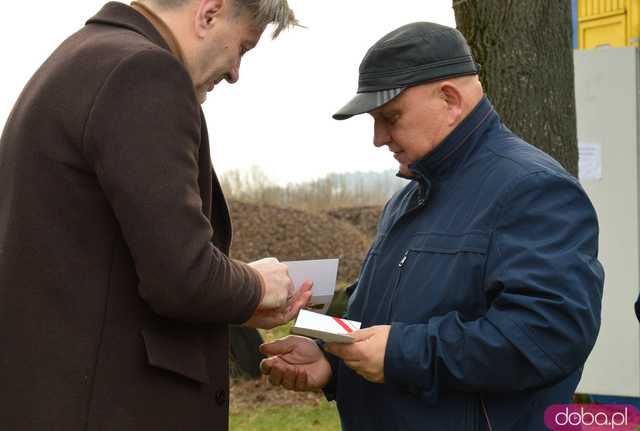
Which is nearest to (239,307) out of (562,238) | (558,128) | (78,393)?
(78,393)

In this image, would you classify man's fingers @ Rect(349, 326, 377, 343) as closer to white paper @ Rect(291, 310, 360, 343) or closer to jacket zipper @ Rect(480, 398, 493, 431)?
white paper @ Rect(291, 310, 360, 343)

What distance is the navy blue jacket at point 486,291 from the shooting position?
2.27 metres

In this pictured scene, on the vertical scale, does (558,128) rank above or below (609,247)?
above

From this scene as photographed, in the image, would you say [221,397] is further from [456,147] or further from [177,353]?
[456,147]

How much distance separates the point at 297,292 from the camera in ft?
8.87

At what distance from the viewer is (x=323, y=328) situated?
2307mm

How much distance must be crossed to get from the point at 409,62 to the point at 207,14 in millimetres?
553

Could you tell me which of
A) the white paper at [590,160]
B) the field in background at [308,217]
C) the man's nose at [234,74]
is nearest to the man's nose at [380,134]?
the man's nose at [234,74]

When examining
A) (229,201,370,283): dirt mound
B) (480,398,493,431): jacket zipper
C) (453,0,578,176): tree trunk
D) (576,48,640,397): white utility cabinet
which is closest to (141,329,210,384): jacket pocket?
(480,398,493,431): jacket zipper

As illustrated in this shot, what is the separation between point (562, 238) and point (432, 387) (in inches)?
19.3

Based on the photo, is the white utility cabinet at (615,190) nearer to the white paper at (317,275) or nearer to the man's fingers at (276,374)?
the man's fingers at (276,374)

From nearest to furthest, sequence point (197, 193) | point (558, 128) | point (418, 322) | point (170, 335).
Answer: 1. point (197, 193)
2. point (170, 335)
3. point (418, 322)
4. point (558, 128)

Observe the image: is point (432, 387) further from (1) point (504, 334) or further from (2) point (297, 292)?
(2) point (297, 292)

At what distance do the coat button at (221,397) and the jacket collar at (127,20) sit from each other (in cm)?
90
